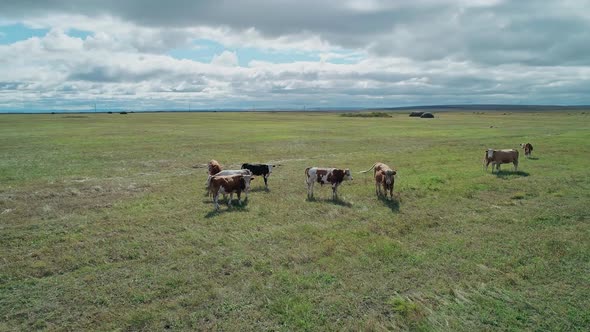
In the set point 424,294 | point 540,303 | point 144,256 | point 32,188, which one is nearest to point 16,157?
point 32,188

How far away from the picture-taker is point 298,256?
960 cm

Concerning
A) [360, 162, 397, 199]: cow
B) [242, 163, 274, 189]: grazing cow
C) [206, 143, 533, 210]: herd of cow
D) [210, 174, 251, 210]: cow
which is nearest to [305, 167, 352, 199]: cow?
[206, 143, 533, 210]: herd of cow

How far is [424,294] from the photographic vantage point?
25.6ft

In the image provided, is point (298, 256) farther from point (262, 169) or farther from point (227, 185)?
point (262, 169)

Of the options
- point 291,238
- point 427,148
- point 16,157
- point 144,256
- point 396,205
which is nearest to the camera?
point 144,256

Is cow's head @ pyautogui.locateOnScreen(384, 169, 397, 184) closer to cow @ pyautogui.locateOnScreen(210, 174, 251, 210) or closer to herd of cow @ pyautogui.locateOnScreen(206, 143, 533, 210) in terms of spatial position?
herd of cow @ pyautogui.locateOnScreen(206, 143, 533, 210)

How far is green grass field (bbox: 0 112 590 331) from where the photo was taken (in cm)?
713

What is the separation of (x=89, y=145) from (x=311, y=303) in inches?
1418

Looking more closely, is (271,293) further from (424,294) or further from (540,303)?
(540,303)

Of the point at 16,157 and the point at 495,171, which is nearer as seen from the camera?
the point at 495,171

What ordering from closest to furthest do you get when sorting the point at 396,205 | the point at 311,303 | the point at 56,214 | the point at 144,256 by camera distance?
the point at 311,303 < the point at 144,256 < the point at 56,214 < the point at 396,205

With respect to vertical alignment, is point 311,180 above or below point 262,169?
below

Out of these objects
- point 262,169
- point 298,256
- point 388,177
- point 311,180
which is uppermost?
point 388,177

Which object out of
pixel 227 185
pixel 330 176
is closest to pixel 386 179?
pixel 330 176
